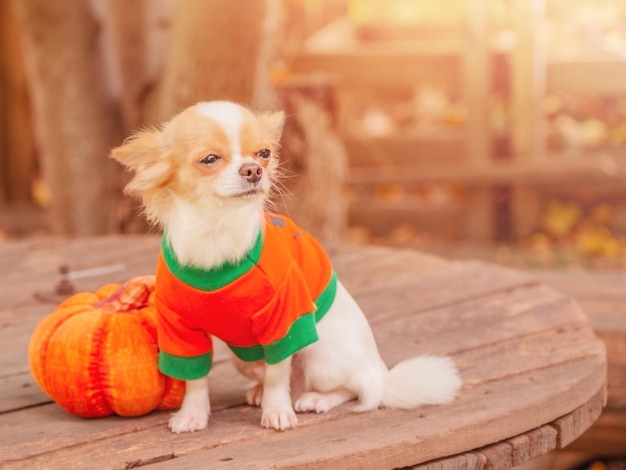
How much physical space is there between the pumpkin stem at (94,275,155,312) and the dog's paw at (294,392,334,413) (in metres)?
0.42

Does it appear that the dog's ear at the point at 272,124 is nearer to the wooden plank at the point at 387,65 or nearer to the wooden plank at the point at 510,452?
the wooden plank at the point at 510,452

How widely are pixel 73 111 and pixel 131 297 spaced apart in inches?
99.9

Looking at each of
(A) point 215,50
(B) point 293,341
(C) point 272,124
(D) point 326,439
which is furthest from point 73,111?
(D) point 326,439

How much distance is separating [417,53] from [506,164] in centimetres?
98

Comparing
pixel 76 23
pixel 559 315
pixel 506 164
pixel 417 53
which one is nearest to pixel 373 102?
pixel 417 53

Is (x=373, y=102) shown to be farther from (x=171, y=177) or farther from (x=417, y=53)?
(x=171, y=177)

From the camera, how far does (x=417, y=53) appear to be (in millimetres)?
6172

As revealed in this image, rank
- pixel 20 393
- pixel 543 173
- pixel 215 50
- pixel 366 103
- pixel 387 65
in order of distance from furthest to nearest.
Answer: pixel 366 103 < pixel 387 65 < pixel 543 173 < pixel 215 50 < pixel 20 393

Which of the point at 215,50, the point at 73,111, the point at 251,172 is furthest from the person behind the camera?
the point at 73,111

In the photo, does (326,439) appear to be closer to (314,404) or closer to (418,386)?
(314,404)

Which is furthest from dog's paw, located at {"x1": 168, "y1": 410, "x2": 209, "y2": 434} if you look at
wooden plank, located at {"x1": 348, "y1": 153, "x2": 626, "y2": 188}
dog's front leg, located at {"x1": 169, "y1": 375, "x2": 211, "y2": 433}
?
wooden plank, located at {"x1": 348, "y1": 153, "x2": 626, "y2": 188}

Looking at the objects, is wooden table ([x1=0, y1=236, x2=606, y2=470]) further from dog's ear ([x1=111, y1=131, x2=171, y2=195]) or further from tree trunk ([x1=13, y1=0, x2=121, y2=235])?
tree trunk ([x1=13, y1=0, x2=121, y2=235])

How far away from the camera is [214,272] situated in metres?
1.80

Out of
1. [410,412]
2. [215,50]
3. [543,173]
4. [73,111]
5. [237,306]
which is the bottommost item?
[543,173]
